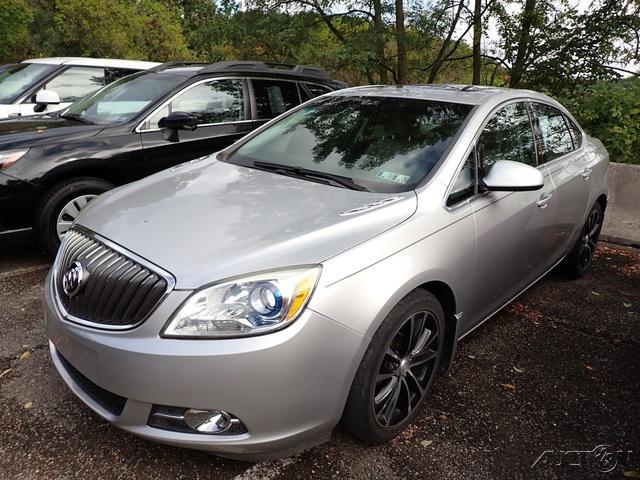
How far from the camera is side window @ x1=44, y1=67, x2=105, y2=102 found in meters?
6.59

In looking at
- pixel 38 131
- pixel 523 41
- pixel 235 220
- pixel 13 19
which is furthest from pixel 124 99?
pixel 13 19

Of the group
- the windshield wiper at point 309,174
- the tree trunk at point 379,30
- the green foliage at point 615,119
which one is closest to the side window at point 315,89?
the windshield wiper at point 309,174

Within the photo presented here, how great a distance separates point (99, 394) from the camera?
2.12 meters

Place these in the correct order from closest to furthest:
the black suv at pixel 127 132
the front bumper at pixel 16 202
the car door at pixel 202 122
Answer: the front bumper at pixel 16 202, the black suv at pixel 127 132, the car door at pixel 202 122

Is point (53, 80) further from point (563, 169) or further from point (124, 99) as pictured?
point (563, 169)

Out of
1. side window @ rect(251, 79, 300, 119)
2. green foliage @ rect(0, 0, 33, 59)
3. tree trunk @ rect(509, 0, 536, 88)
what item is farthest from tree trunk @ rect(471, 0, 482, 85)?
green foliage @ rect(0, 0, 33, 59)

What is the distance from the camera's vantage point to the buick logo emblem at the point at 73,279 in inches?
85.4

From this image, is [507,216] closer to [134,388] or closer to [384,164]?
[384,164]

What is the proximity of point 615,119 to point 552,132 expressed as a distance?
10.4 ft

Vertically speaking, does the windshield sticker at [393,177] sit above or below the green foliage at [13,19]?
below

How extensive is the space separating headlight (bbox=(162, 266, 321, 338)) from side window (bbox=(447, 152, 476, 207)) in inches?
43.0

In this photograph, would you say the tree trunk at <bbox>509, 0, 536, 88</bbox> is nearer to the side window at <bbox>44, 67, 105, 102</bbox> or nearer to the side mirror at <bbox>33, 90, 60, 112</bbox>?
the side window at <bbox>44, 67, 105, 102</bbox>

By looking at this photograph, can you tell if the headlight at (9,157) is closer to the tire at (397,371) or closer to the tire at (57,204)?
the tire at (57,204)

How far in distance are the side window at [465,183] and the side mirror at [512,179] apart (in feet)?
0.26
